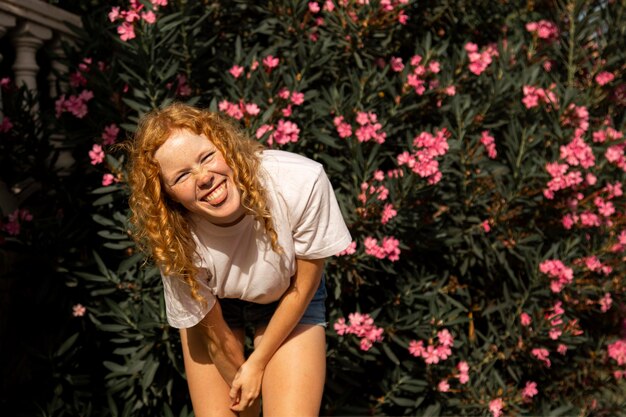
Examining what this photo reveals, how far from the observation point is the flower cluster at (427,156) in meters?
3.49

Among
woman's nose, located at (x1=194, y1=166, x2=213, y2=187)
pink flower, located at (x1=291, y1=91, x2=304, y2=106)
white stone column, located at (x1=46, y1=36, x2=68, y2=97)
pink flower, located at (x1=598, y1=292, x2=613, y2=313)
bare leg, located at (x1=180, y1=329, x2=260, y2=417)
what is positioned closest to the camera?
woman's nose, located at (x1=194, y1=166, x2=213, y2=187)

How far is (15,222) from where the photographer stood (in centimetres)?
352

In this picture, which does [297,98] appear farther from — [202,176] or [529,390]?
[529,390]

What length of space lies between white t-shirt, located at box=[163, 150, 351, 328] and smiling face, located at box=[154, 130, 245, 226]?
0.38 feet

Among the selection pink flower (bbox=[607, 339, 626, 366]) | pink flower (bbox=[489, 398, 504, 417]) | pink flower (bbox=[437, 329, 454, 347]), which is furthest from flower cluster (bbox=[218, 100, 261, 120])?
pink flower (bbox=[607, 339, 626, 366])

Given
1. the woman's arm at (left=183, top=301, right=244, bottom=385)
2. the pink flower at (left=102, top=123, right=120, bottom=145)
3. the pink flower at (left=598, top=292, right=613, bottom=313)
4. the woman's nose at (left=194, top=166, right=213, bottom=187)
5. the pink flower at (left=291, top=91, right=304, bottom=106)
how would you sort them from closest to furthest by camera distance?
1. the woman's nose at (left=194, top=166, right=213, bottom=187)
2. the woman's arm at (left=183, top=301, right=244, bottom=385)
3. the pink flower at (left=102, top=123, right=120, bottom=145)
4. the pink flower at (left=291, top=91, right=304, bottom=106)
5. the pink flower at (left=598, top=292, right=613, bottom=313)

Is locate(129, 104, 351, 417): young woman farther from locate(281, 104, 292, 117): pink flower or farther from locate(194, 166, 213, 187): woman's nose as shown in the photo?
locate(281, 104, 292, 117): pink flower

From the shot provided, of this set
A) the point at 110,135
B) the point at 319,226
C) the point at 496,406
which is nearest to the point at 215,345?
the point at 319,226

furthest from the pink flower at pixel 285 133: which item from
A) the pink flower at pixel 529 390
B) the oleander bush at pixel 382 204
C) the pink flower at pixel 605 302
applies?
the pink flower at pixel 605 302

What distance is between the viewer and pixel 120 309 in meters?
3.41

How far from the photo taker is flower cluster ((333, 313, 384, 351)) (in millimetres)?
3457

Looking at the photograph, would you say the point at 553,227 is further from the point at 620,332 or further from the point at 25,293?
the point at 25,293

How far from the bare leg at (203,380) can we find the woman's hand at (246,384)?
49 mm

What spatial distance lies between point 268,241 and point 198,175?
28 cm
